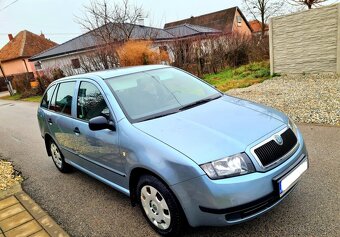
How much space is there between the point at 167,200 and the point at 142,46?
12.3m

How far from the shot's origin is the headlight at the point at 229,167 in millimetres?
2359

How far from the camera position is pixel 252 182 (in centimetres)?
236

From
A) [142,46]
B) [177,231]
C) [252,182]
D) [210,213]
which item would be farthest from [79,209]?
[142,46]

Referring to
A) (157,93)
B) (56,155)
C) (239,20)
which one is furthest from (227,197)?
(239,20)

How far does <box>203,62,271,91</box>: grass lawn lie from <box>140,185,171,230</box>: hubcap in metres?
8.19

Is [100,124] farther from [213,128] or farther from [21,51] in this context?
[21,51]

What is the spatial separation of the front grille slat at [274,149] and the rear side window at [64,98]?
9.18 feet

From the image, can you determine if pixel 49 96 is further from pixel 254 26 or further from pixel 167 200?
pixel 254 26

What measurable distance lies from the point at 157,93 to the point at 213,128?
1110 millimetres

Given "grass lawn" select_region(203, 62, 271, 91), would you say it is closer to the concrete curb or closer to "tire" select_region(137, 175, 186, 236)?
the concrete curb

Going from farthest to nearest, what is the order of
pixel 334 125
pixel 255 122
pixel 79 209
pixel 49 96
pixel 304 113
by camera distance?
pixel 304 113, pixel 334 125, pixel 49 96, pixel 79 209, pixel 255 122

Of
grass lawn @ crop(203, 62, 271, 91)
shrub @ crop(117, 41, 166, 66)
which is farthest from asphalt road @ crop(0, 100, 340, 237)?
shrub @ crop(117, 41, 166, 66)

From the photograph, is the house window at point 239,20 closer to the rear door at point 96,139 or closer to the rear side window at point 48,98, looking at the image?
the rear side window at point 48,98

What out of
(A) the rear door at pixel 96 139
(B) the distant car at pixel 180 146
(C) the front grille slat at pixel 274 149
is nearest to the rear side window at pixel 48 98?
(B) the distant car at pixel 180 146
